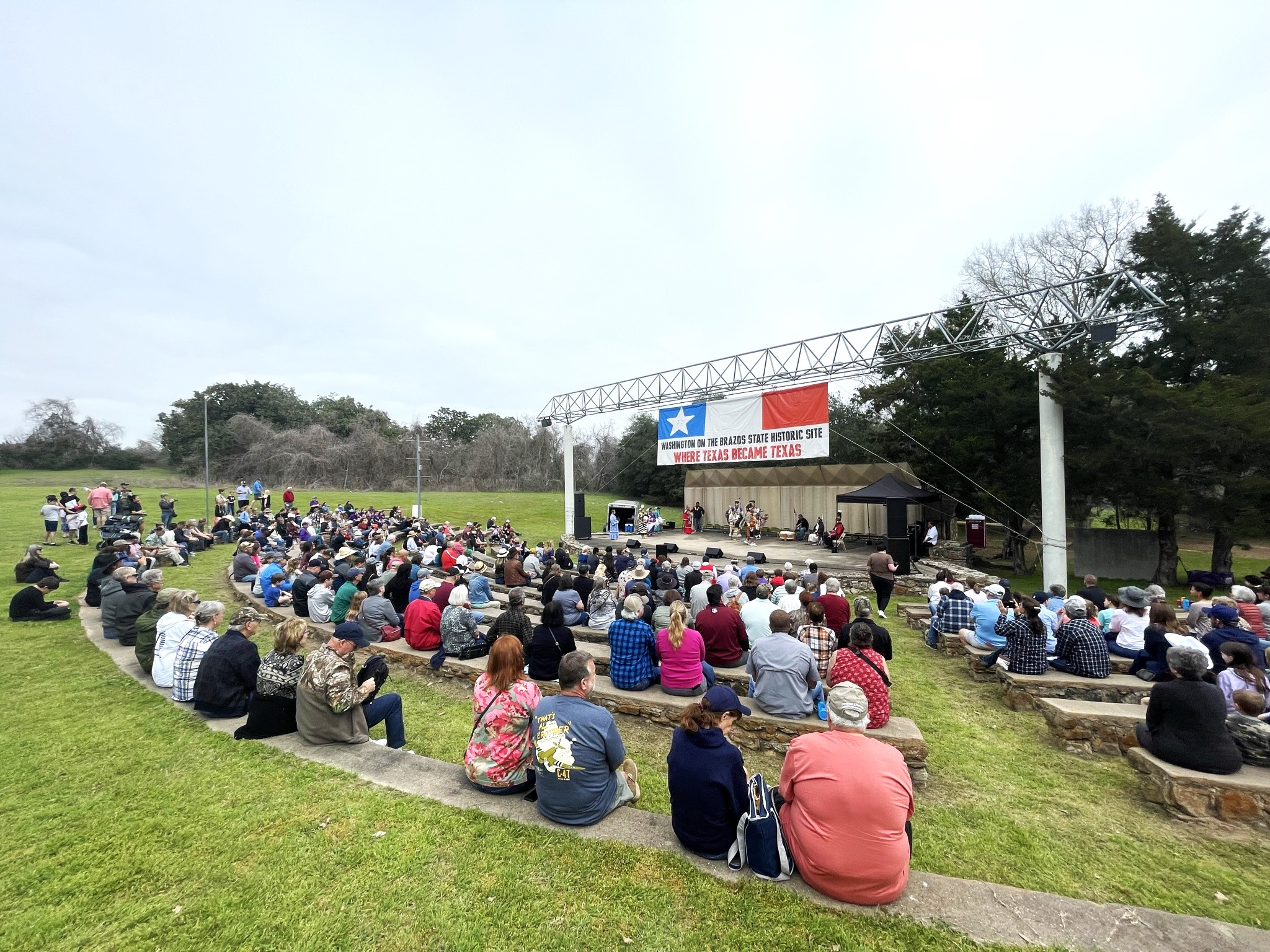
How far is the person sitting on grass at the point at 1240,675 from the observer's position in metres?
4.27

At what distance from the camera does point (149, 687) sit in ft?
17.9

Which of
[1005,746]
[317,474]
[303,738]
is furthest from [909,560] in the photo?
[317,474]

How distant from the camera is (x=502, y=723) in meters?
3.42

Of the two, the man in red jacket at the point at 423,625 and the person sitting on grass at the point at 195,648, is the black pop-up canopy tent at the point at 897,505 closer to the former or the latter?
the man in red jacket at the point at 423,625

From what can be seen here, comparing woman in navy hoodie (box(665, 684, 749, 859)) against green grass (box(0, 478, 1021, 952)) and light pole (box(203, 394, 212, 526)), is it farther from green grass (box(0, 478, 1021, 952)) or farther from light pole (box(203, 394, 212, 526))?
light pole (box(203, 394, 212, 526))

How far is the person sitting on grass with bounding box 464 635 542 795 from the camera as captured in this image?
3408 mm

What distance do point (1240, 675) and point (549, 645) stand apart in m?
5.77

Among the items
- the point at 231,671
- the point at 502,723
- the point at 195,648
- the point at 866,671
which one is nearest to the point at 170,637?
the point at 195,648

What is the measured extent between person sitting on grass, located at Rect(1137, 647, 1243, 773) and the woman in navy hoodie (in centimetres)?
321

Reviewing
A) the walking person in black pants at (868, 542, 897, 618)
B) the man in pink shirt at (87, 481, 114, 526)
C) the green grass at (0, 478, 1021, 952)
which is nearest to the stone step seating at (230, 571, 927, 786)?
the green grass at (0, 478, 1021, 952)

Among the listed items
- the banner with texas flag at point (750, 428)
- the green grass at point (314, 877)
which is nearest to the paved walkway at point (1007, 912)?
the green grass at point (314, 877)

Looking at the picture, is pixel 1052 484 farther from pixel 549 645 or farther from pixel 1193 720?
pixel 549 645

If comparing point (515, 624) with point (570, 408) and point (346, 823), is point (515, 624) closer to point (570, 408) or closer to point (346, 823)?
point (346, 823)

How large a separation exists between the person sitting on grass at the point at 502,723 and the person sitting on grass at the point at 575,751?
0.22 m
